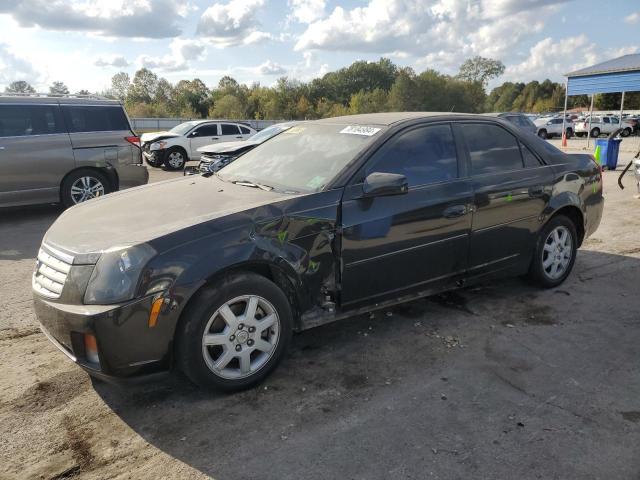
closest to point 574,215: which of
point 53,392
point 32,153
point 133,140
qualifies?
point 53,392

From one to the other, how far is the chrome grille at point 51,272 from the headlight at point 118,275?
0.26 meters

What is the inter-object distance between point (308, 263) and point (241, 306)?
528 mm

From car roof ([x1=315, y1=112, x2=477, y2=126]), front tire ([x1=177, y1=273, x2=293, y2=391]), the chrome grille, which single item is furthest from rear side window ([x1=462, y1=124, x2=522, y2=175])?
the chrome grille

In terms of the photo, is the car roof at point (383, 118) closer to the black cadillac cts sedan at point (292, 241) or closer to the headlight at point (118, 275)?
the black cadillac cts sedan at point (292, 241)

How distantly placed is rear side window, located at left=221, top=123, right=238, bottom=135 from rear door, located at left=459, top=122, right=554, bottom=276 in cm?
1440

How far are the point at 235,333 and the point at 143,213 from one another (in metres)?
1.05

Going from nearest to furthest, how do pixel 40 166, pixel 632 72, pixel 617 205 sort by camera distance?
1. pixel 40 166
2. pixel 617 205
3. pixel 632 72

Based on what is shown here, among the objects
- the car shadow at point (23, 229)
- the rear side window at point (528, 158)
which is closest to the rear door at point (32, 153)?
the car shadow at point (23, 229)

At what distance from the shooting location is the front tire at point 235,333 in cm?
304

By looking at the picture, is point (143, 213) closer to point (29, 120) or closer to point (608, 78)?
point (29, 120)

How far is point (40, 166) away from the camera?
327 inches

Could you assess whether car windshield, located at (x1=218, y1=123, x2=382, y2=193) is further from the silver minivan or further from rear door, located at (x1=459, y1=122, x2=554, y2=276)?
the silver minivan

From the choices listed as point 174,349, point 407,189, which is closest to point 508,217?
point 407,189

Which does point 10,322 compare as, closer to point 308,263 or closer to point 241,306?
point 241,306
